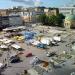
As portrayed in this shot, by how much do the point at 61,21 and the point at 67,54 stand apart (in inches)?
663

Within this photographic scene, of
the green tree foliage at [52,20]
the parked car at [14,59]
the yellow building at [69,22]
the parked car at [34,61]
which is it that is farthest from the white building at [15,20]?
the parked car at [34,61]

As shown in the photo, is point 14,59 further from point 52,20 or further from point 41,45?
point 52,20

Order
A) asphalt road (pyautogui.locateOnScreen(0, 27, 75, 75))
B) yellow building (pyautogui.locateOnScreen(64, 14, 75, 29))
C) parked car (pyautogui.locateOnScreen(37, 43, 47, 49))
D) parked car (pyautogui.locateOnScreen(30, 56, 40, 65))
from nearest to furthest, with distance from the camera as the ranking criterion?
1. asphalt road (pyautogui.locateOnScreen(0, 27, 75, 75))
2. parked car (pyautogui.locateOnScreen(30, 56, 40, 65))
3. parked car (pyautogui.locateOnScreen(37, 43, 47, 49))
4. yellow building (pyautogui.locateOnScreen(64, 14, 75, 29))

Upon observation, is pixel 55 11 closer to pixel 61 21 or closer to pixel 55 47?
pixel 61 21

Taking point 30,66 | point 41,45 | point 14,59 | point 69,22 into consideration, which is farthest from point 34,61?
point 69,22

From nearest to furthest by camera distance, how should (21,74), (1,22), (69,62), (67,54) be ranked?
(21,74), (69,62), (67,54), (1,22)

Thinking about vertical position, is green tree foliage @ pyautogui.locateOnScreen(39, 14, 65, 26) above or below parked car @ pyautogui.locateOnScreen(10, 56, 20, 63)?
above

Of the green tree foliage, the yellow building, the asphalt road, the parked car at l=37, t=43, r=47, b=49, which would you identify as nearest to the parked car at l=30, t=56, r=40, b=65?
the asphalt road

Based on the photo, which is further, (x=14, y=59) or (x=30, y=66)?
(x=14, y=59)

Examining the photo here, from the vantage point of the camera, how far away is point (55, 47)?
23.6 meters

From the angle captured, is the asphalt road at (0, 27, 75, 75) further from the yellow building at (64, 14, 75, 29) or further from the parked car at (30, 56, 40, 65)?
the yellow building at (64, 14, 75, 29)

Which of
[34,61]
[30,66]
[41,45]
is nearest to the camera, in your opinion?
[30,66]

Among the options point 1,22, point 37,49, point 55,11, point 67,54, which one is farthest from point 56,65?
point 55,11

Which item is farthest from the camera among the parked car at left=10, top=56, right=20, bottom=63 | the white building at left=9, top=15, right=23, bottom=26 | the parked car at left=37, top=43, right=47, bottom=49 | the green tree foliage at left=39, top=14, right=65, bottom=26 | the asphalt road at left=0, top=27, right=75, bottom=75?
the white building at left=9, top=15, right=23, bottom=26
